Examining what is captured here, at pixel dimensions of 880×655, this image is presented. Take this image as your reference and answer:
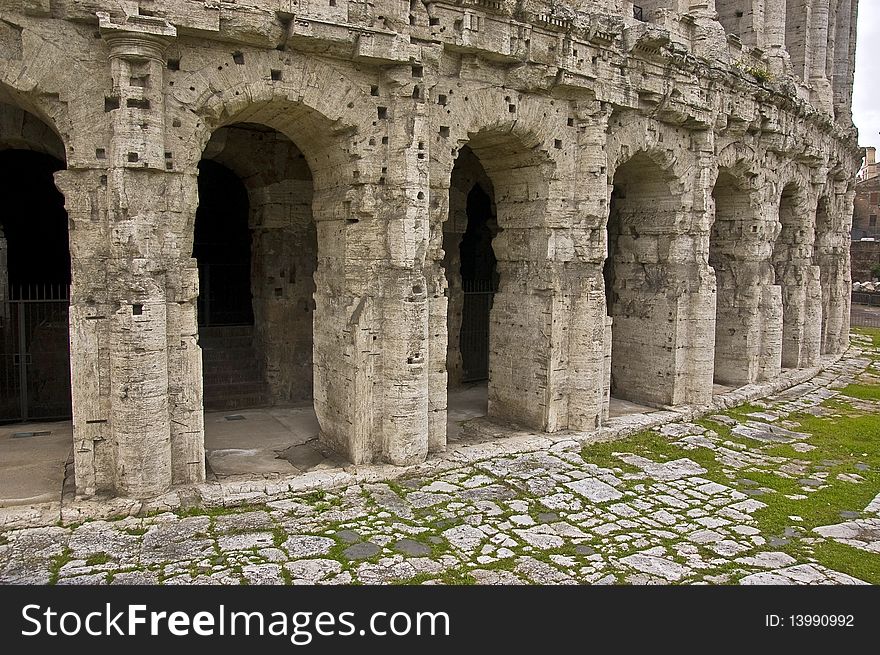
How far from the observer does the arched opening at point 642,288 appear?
11.8m

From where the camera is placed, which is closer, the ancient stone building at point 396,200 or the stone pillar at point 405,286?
the ancient stone building at point 396,200

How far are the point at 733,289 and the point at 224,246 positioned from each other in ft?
30.6

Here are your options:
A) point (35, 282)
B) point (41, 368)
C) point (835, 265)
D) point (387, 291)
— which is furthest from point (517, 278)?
point (835, 265)

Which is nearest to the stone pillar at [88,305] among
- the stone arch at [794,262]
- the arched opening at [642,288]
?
the arched opening at [642,288]

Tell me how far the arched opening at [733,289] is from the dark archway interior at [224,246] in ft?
27.9

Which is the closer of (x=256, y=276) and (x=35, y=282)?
(x=256, y=276)

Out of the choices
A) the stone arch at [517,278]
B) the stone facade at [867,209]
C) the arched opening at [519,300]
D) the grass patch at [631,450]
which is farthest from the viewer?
the stone facade at [867,209]

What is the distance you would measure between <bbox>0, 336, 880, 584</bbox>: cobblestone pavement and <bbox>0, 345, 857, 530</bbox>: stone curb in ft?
0.44

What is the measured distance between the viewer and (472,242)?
14.1 m

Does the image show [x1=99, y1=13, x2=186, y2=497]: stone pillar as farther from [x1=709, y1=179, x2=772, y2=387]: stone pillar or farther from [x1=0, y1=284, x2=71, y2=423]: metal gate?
[x1=709, y1=179, x2=772, y2=387]: stone pillar

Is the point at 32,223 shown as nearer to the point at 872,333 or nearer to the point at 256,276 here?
the point at 256,276

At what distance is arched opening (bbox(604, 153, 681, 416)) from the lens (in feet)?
38.7

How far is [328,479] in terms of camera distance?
7855 millimetres

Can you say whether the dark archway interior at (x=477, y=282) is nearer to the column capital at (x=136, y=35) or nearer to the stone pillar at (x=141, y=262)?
the stone pillar at (x=141, y=262)
